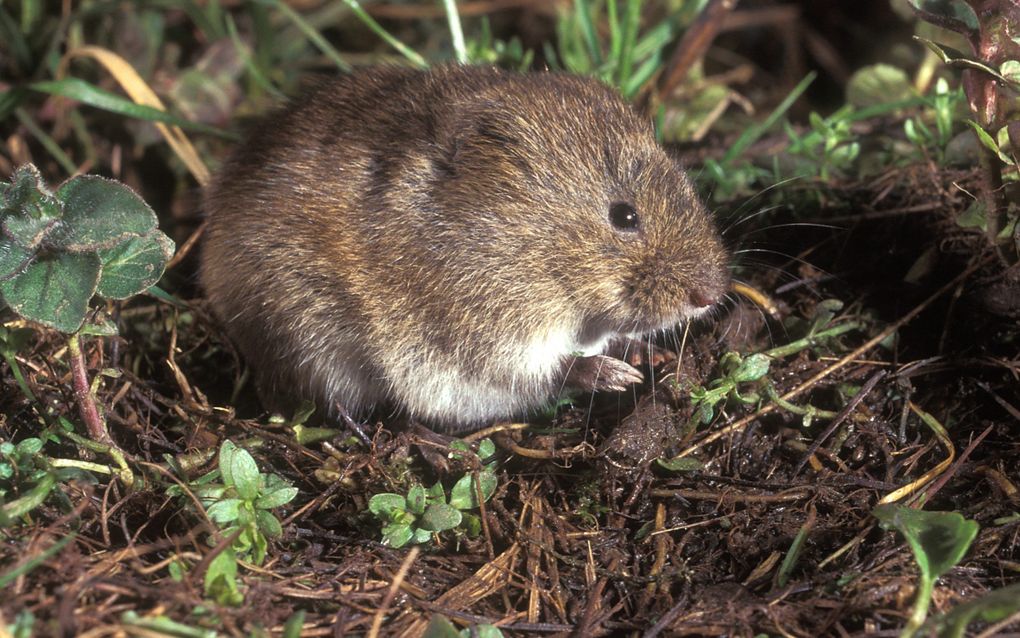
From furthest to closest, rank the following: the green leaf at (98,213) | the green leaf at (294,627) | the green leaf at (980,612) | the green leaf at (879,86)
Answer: the green leaf at (879,86) → the green leaf at (98,213) → the green leaf at (294,627) → the green leaf at (980,612)

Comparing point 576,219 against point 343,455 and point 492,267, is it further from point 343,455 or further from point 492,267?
point 343,455

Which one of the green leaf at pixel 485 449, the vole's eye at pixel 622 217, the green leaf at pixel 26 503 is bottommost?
the green leaf at pixel 485 449

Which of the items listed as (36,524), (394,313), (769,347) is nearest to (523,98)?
(394,313)

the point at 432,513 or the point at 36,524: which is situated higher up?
the point at 36,524

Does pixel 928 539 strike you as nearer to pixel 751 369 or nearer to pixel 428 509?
pixel 751 369

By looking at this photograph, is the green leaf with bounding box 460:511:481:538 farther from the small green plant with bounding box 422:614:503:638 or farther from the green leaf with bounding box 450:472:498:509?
the small green plant with bounding box 422:614:503:638

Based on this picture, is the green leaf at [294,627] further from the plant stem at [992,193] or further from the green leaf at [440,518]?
the plant stem at [992,193]

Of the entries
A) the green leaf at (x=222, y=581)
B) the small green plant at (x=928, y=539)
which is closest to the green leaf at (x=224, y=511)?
the green leaf at (x=222, y=581)
